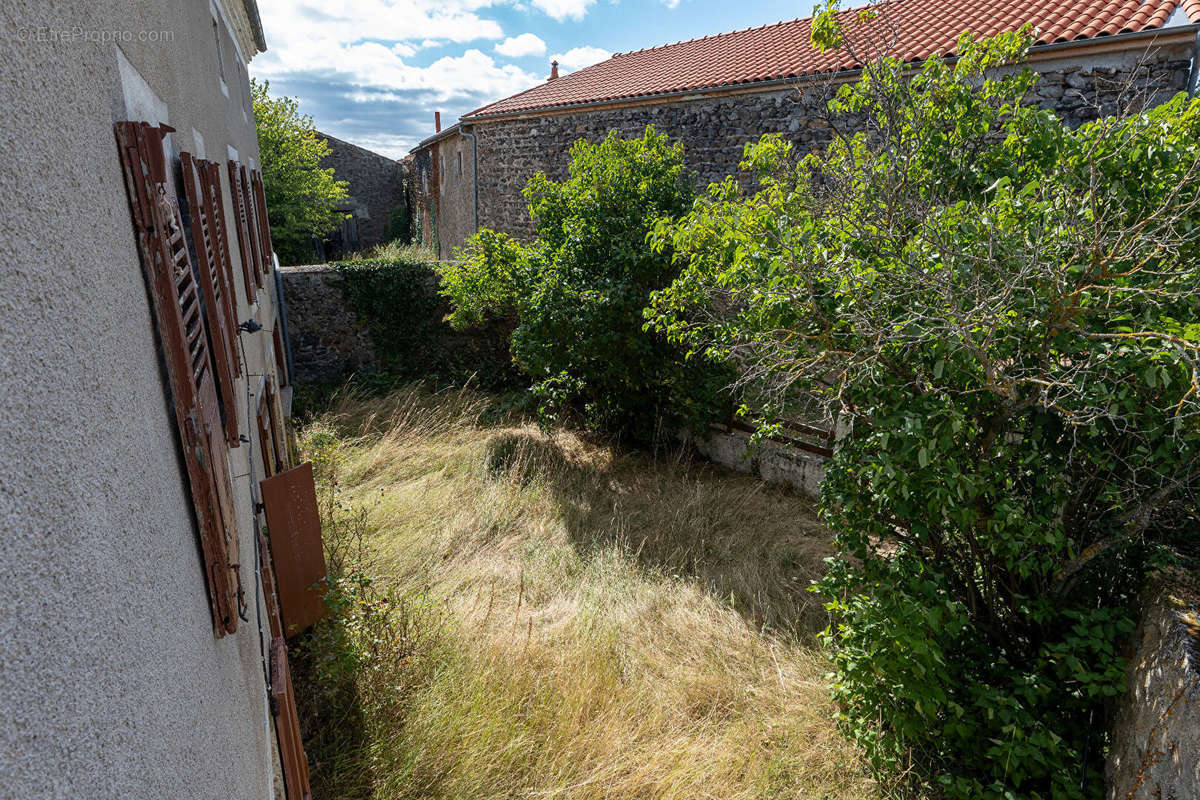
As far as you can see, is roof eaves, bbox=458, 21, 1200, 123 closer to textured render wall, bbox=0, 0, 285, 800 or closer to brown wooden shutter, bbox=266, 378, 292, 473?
textured render wall, bbox=0, 0, 285, 800

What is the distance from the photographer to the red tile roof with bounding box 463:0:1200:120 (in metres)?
6.90

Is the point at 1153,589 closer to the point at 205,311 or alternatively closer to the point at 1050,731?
the point at 1050,731

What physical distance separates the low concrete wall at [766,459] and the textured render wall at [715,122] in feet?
11.2

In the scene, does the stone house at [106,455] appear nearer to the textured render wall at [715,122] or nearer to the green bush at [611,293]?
the textured render wall at [715,122]

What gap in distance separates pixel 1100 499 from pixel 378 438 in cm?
758

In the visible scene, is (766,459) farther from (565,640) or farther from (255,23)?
(255,23)

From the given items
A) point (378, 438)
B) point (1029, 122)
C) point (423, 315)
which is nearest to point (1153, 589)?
point (1029, 122)

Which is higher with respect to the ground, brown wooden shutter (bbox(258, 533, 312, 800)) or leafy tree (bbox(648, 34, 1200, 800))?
leafy tree (bbox(648, 34, 1200, 800))

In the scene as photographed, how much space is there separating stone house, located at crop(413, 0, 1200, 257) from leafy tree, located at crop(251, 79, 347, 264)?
340 cm

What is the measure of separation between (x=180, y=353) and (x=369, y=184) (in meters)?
24.4

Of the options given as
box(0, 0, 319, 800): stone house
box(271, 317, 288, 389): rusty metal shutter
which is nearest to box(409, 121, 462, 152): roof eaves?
box(271, 317, 288, 389): rusty metal shutter

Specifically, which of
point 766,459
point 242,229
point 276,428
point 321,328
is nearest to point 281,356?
point 321,328

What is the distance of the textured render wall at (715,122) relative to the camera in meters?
6.66

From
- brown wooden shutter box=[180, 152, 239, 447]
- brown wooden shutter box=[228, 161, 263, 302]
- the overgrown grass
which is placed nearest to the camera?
brown wooden shutter box=[180, 152, 239, 447]
